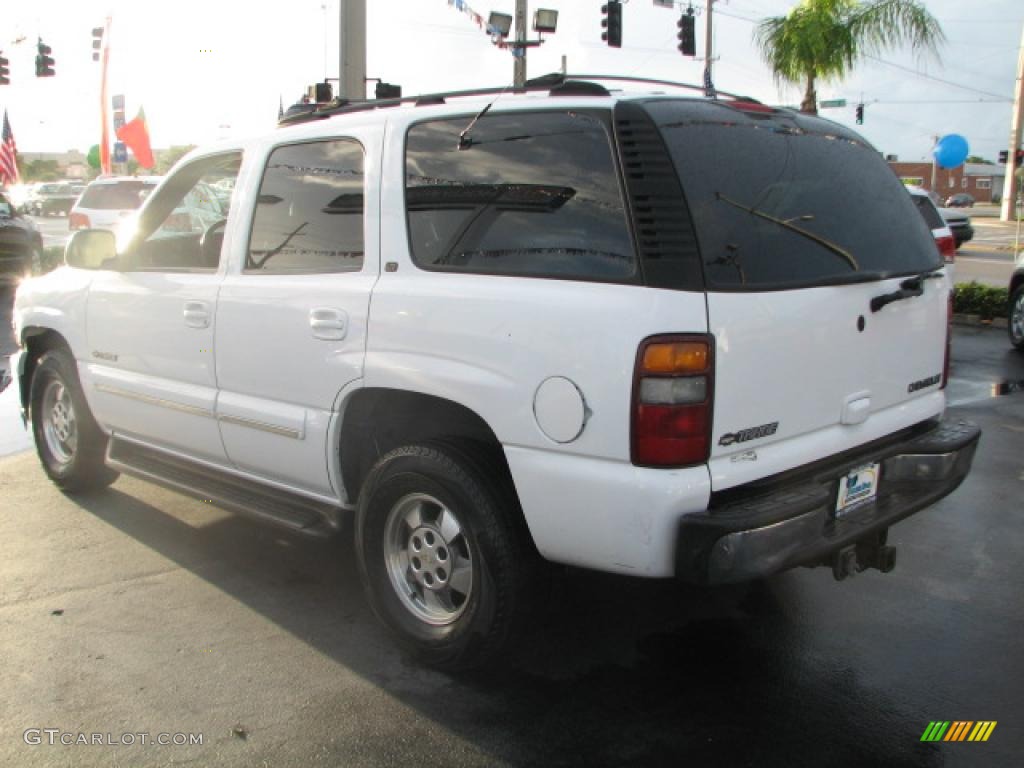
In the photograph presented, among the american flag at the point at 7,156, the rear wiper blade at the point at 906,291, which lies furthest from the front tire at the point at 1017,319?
the american flag at the point at 7,156

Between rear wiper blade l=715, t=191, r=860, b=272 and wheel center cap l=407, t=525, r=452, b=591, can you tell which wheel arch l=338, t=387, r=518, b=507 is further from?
rear wiper blade l=715, t=191, r=860, b=272

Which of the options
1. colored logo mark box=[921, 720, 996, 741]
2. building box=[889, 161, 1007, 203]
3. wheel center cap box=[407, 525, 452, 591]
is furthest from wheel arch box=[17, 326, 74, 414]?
building box=[889, 161, 1007, 203]

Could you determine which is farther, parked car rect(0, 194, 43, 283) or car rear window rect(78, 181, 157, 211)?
car rear window rect(78, 181, 157, 211)

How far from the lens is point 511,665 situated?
3.58 m

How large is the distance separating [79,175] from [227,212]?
89272 millimetres

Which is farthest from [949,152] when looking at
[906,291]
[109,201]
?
[906,291]

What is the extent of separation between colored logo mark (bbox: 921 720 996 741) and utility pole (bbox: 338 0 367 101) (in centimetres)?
794

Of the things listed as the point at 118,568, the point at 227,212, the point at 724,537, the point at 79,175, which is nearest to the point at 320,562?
the point at 118,568

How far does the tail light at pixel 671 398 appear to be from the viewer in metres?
2.84

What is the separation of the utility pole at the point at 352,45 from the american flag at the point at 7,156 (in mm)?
18594

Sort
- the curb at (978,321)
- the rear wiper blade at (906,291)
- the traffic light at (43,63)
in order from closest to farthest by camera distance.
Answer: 1. the rear wiper blade at (906,291)
2. the curb at (978,321)
3. the traffic light at (43,63)

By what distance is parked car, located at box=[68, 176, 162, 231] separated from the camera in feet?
59.8

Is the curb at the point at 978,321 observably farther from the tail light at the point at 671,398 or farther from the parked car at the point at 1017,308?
the tail light at the point at 671,398

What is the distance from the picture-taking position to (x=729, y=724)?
3.18 meters
